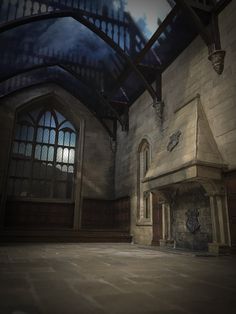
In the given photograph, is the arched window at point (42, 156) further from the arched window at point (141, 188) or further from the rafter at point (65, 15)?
the rafter at point (65, 15)

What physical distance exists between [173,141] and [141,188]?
3.58 m

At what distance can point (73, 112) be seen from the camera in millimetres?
13367

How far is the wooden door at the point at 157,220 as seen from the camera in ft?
27.5

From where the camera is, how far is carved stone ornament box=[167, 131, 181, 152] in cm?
691

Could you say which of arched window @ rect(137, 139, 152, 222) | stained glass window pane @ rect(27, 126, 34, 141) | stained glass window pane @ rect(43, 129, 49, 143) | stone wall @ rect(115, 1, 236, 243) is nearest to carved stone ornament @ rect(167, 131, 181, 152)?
stone wall @ rect(115, 1, 236, 243)

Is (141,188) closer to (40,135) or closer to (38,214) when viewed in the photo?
(38,214)

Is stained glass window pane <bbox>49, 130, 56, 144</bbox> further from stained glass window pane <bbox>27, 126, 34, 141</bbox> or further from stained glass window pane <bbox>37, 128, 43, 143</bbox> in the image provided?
stained glass window pane <bbox>27, 126, 34, 141</bbox>

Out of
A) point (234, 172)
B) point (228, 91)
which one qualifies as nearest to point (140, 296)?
point (234, 172)

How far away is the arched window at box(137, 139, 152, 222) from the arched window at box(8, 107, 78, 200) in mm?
4058

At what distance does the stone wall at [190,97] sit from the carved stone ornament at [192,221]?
172 cm

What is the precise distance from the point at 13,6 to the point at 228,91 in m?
7.40

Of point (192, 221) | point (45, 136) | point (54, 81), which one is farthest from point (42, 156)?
point (192, 221)

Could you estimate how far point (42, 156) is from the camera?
12914 mm

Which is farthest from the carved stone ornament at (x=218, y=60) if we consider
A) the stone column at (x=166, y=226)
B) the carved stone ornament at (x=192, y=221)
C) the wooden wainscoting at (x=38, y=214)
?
the wooden wainscoting at (x=38, y=214)
